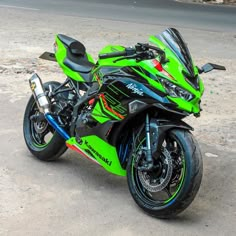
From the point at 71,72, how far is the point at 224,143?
186 cm

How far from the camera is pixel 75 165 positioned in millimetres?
5117

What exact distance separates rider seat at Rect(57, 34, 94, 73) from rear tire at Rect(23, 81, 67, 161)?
0.36m

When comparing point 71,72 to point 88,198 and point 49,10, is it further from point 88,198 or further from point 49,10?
point 49,10

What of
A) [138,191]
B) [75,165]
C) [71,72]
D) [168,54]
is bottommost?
[75,165]

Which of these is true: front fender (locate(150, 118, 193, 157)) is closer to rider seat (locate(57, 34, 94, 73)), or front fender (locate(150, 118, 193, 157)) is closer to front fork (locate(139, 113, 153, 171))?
front fork (locate(139, 113, 153, 171))

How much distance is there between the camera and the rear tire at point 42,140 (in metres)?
5.02

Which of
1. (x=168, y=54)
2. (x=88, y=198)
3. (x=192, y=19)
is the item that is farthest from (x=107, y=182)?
(x=192, y=19)

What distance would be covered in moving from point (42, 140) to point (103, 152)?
3.26 feet

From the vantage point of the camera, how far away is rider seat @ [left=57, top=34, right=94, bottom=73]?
16.3 ft

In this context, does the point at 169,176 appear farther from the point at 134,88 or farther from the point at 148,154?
the point at 134,88

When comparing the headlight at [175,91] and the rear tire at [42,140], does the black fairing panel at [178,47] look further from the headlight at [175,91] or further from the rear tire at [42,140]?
the rear tire at [42,140]

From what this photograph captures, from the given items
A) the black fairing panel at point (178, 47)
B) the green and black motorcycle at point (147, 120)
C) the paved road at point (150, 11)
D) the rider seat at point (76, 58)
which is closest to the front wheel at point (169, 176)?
the green and black motorcycle at point (147, 120)

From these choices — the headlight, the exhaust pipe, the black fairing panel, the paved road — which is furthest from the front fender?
the paved road

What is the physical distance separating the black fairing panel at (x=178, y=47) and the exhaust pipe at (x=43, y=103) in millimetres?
1285
